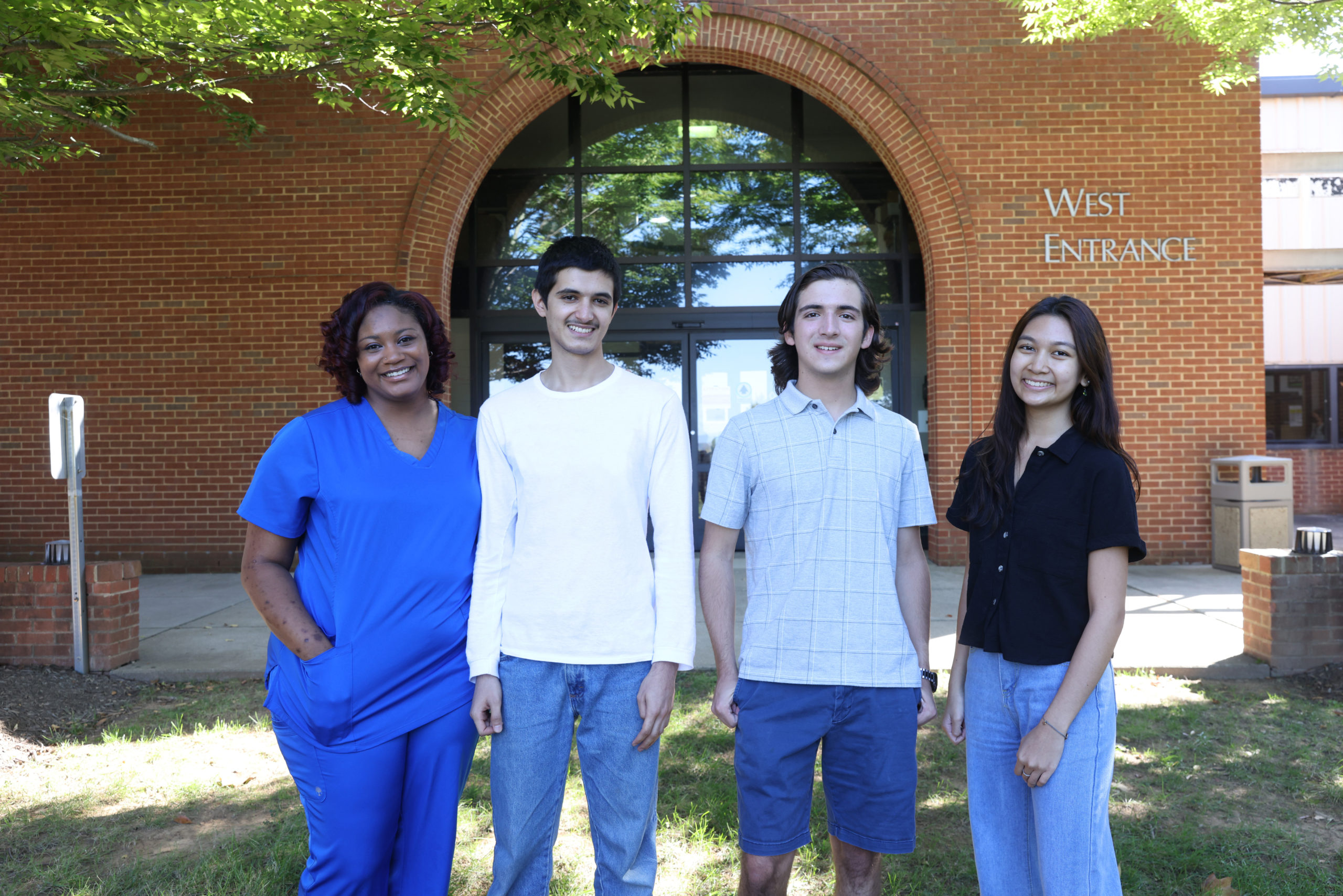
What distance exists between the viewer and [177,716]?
465cm

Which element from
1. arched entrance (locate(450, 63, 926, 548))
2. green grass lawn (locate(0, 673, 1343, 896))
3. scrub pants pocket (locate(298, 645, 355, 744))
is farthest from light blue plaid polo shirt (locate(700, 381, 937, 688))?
arched entrance (locate(450, 63, 926, 548))

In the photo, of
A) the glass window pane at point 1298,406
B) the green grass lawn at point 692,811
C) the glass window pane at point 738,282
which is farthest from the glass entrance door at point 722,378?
the glass window pane at point 1298,406

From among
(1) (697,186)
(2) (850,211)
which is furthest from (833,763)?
(2) (850,211)

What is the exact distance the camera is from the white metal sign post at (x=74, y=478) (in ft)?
17.2

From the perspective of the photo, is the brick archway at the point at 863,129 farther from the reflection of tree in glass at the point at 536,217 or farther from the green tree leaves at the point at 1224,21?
the green tree leaves at the point at 1224,21

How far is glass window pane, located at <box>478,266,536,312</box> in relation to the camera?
33.1 ft

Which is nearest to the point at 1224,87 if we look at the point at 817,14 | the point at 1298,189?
the point at 817,14

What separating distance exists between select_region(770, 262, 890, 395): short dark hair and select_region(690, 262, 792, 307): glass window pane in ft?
24.6

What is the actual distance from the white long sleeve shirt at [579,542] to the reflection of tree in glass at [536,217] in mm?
8290

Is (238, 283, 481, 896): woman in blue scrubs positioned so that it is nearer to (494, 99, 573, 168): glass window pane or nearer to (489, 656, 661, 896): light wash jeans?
(489, 656, 661, 896): light wash jeans

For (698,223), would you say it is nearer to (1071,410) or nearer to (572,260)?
(572,260)

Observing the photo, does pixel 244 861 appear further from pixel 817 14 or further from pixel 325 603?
pixel 817 14

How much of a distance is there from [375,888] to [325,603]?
2.25ft

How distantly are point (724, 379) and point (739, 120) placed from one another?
296 centimetres
